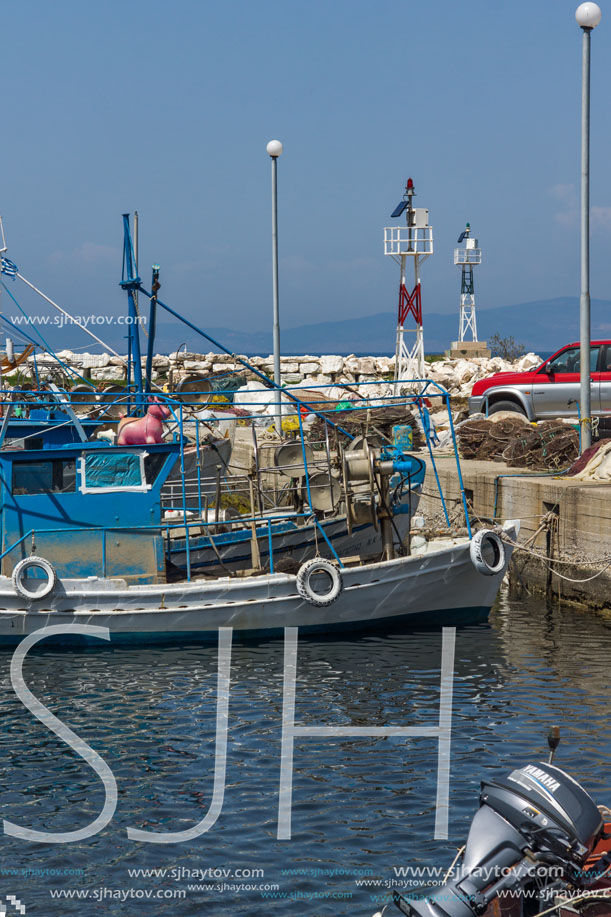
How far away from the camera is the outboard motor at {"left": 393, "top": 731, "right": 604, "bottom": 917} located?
181 inches

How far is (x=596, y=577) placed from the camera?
44.3 ft

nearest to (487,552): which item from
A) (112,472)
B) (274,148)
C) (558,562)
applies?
(558,562)

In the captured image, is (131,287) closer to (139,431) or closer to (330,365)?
(139,431)

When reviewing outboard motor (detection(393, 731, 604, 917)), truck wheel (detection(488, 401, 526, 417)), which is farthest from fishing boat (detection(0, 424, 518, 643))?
truck wheel (detection(488, 401, 526, 417))

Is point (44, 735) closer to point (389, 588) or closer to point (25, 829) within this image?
point (25, 829)

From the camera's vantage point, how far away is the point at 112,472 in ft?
42.3

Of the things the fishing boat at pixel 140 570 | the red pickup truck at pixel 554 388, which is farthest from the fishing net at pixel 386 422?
the fishing boat at pixel 140 570

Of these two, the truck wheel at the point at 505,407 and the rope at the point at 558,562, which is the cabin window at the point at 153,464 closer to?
the rope at the point at 558,562

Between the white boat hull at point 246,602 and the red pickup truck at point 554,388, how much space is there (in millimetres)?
7799

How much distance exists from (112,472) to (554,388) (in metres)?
10.6

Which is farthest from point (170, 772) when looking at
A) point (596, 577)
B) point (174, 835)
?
point (596, 577)

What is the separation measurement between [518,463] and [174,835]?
36.4 ft

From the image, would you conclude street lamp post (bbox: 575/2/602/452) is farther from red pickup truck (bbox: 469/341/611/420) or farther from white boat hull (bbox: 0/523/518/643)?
red pickup truck (bbox: 469/341/611/420)

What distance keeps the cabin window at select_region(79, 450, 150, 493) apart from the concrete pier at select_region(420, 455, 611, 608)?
551cm
